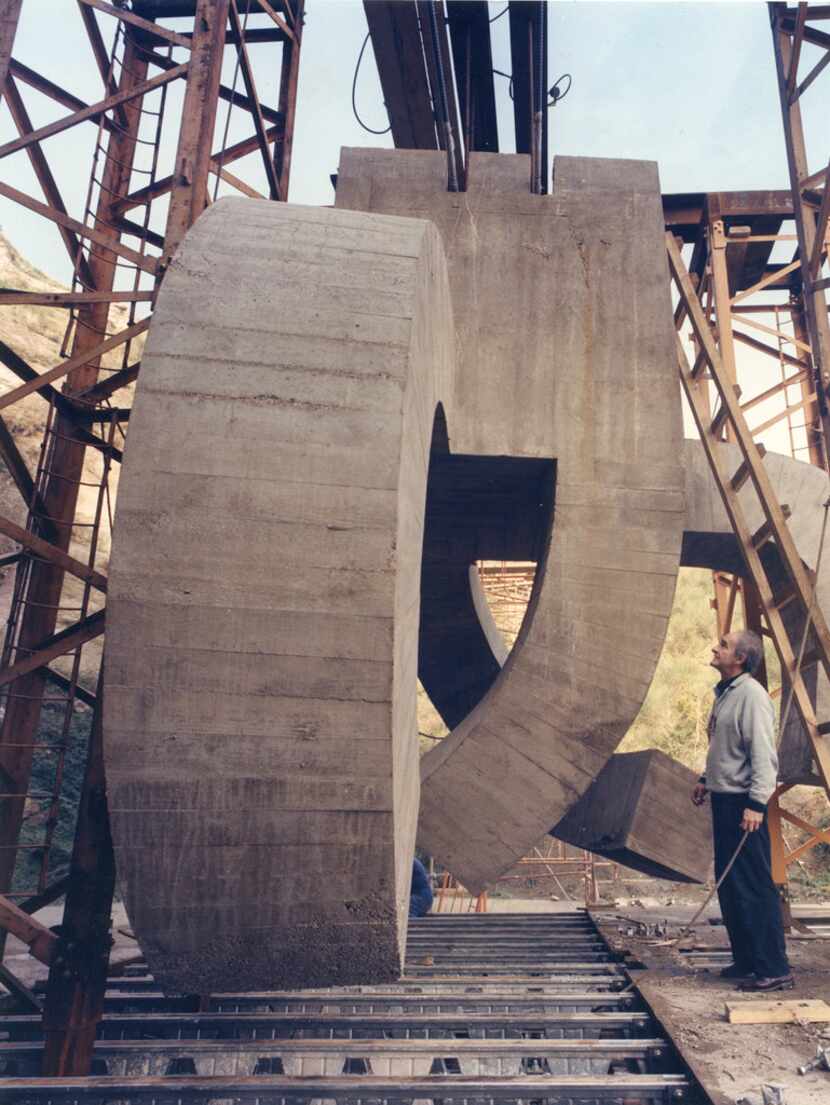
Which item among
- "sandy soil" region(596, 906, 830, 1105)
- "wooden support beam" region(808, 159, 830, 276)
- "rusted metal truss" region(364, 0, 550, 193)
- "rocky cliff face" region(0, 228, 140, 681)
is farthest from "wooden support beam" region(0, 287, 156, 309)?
"rocky cliff face" region(0, 228, 140, 681)

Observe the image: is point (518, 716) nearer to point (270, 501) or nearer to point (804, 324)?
point (270, 501)

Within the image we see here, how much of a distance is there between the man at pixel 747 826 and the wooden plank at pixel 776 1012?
392mm

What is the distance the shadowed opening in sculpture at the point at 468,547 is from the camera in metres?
6.00

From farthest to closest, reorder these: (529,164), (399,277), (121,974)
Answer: (529,164) → (121,974) → (399,277)

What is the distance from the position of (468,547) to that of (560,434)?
2.89 m

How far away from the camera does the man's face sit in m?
5.17

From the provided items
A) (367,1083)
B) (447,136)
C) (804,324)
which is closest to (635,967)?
(367,1083)

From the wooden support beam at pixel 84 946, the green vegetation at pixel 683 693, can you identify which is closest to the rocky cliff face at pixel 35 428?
the wooden support beam at pixel 84 946

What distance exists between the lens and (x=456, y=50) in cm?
758

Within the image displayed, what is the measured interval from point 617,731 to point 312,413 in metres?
3.26

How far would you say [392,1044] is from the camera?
3.86m

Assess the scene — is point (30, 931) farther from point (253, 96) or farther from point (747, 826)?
point (253, 96)

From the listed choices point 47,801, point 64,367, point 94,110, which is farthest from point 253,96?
point 47,801

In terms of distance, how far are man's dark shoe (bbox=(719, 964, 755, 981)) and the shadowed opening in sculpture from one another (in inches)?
106
